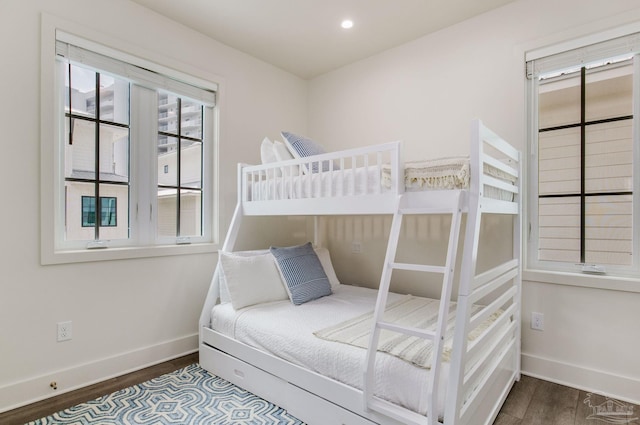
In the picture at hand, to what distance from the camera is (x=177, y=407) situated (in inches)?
78.7

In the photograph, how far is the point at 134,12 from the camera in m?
2.47

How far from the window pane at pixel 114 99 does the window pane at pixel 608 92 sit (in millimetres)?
3243

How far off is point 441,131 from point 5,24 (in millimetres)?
2957

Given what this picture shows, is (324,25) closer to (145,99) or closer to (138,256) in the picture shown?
(145,99)

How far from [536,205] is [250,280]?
2126 millimetres

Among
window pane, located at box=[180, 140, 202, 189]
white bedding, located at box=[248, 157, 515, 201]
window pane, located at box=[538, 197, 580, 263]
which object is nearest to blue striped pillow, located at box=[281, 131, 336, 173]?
white bedding, located at box=[248, 157, 515, 201]

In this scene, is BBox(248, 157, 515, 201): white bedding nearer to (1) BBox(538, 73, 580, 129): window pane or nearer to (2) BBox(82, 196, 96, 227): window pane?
(1) BBox(538, 73, 580, 129): window pane

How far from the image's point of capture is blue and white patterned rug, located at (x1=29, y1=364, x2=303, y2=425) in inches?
73.7

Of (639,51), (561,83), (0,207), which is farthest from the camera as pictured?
(561,83)

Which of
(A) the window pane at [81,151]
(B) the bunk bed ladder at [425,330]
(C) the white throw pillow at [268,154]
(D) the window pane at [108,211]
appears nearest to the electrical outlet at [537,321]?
(B) the bunk bed ladder at [425,330]

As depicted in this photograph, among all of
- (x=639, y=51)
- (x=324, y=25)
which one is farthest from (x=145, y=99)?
(x=639, y=51)

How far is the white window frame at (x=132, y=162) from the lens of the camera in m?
2.09

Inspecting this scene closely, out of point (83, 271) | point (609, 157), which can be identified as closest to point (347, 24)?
point (609, 157)

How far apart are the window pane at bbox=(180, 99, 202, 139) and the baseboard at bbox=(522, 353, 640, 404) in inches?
121
